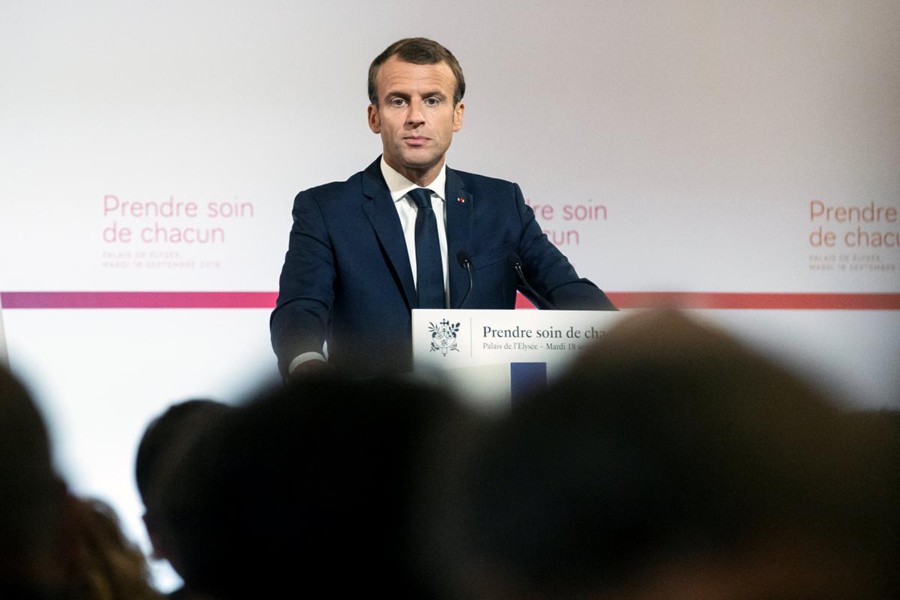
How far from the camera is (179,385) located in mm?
4852

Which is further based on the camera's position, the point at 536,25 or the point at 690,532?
the point at 536,25

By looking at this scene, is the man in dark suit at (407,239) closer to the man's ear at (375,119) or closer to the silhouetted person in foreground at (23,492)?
the man's ear at (375,119)

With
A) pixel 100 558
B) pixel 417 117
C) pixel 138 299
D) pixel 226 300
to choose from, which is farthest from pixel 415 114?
pixel 100 558

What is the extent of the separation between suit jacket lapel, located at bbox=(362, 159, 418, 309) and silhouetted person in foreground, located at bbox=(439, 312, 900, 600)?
9.53ft

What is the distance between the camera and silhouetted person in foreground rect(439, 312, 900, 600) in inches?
21.2

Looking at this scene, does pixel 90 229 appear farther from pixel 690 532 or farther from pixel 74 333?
pixel 690 532

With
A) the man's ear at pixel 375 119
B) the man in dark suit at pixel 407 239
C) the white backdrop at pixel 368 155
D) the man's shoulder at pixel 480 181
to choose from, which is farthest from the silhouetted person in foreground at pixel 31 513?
the white backdrop at pixel 368 155

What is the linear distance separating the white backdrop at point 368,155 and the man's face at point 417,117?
38.5 inches

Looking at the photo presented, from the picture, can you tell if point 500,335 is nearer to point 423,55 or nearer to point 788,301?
point 423,55

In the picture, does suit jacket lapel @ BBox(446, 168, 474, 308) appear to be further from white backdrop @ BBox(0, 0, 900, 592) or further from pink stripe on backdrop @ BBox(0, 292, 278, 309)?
pink stripe on backdrop @ BBox(0, 292, 278, 309)

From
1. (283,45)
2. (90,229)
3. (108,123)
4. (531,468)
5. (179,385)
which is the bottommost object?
(179,385)

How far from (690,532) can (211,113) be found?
180 inches

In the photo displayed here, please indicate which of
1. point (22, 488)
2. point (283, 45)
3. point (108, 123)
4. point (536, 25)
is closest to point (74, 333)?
point (108, 123)

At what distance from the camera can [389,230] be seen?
11.8 ft
